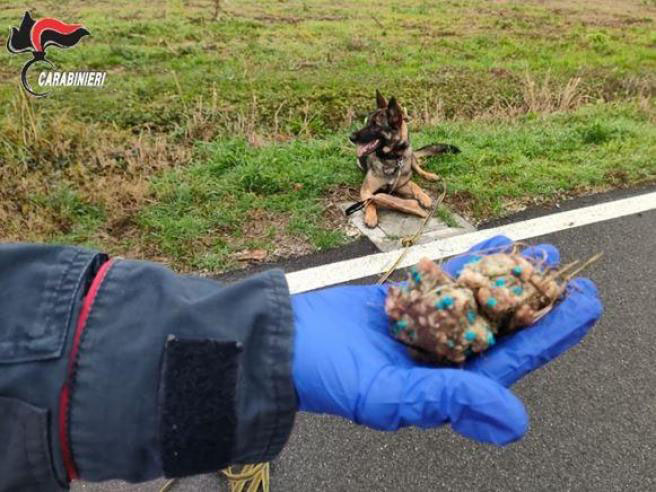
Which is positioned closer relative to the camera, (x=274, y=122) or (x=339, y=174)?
(x=339, y=174)

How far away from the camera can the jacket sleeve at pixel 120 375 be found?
1.30 meters

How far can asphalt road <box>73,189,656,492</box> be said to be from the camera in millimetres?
2094

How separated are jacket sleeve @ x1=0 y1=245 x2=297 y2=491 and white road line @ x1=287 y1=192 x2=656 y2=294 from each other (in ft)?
5.01

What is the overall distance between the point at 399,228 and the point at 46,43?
546cm

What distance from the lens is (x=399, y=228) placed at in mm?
3582

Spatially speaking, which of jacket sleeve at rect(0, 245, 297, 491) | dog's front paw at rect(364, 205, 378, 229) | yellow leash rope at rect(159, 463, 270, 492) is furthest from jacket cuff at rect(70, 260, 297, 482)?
dog's front paw at rect(364, 205, 378, 229)

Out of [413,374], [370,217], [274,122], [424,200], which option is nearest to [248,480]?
[413,374]

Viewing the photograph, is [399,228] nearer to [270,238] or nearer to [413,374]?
[270,238]

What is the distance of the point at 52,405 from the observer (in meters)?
1.30

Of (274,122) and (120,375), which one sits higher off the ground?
(120,375)

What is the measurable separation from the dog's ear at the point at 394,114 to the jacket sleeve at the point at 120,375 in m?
2.65

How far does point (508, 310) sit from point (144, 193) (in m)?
3.00

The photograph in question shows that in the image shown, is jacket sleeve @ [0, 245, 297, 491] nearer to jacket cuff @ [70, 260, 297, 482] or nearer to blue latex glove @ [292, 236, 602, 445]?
jacket cuff @ [70, 260, 297, 482]

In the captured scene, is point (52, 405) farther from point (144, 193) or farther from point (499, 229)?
point (499, 229)
